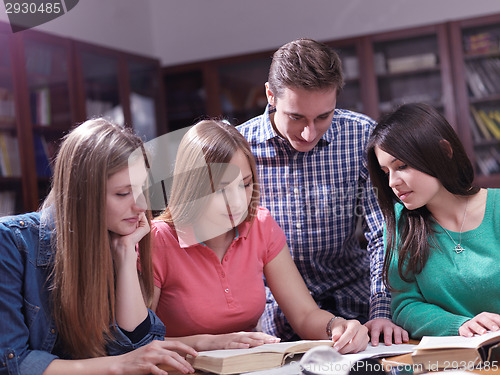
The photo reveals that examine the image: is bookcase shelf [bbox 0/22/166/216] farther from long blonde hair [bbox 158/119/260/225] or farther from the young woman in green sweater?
the young woman in green sweater

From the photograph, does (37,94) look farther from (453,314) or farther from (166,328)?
(453,314)

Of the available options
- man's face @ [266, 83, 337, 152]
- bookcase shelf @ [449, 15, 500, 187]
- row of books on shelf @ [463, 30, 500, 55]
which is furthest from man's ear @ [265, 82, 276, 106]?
row of books on shelf @ [463, 30, 500, 55]

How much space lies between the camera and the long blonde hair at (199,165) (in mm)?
1309

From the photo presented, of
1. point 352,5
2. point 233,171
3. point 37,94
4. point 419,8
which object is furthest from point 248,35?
point 233,171

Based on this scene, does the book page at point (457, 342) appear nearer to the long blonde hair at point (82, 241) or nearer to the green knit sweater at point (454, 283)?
the green knit sweater at point (454, 283)

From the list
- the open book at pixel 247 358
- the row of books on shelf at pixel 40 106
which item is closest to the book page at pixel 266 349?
the open book at pixel 247 358

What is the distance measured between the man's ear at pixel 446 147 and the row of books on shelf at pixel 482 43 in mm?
2852

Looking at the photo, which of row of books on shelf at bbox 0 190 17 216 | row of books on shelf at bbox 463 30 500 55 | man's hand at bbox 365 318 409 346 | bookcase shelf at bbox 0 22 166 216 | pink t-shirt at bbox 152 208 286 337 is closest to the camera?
man's hand at bbox 365 318 409 346

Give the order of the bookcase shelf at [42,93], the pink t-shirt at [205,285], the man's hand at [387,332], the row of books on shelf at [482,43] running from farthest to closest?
the row of books on shelf at [482,43] < the bookcase shelf at [42,93] < the pink t-shirt at [205,285] < the man's hand at [387,332]

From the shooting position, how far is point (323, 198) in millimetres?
1663

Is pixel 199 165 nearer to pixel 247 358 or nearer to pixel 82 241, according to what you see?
pixel 82 241

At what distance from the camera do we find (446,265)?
128 cm

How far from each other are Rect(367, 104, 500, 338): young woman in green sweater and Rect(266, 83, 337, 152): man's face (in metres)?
0.18

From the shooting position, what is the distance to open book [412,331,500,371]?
3.08 feet
